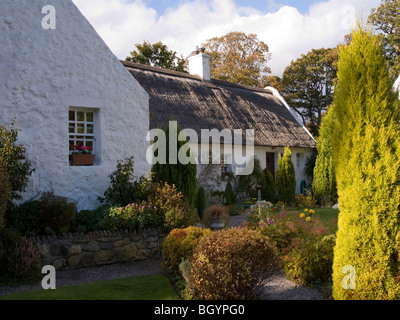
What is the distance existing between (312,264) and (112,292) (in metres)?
3.18

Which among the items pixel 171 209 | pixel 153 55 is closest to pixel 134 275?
pixel 171 209

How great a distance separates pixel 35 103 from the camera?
806 centimetres

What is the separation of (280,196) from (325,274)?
33.0 feet

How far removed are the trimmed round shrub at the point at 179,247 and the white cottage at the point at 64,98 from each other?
302 centimetres

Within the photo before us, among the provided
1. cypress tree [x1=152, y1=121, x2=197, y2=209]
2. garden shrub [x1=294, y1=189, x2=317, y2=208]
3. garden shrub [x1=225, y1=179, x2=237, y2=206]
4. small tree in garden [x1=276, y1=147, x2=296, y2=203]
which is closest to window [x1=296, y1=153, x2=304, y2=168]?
garden shrub [x1=294, y1=189, x2=317, y2=208]

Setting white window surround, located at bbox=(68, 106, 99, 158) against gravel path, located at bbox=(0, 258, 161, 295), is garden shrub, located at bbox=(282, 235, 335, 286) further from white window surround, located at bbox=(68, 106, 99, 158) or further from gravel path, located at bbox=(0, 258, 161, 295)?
white window surround, located at bbox=(68, 106, 99, 158)

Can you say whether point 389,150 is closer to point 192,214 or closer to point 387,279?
point 387,279

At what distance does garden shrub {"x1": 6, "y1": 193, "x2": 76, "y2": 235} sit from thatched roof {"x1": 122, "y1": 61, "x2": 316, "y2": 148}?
602 cm

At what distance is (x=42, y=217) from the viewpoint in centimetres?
740

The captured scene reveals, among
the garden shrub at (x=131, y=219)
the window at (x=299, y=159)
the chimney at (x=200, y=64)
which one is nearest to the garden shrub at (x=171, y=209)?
the garden shrub at (x=131, y=219)

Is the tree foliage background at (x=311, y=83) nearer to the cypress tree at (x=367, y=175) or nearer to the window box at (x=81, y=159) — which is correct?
the window box at (x=81, y=159)
